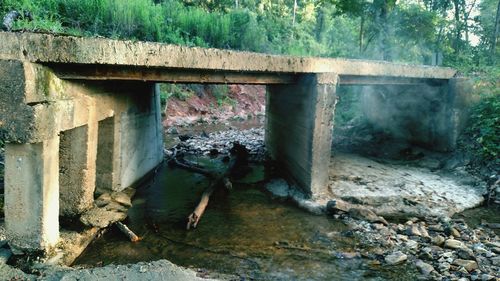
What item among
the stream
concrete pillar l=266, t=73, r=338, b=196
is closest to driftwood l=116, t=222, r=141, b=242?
the stream

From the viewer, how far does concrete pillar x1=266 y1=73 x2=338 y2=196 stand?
25.3 feet

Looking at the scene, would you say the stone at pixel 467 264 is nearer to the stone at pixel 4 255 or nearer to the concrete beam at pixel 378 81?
the concrete beam at pixel 378 81

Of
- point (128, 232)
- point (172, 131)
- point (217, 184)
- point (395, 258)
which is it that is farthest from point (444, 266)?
point (172, 131)

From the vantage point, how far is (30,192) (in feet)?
15.2

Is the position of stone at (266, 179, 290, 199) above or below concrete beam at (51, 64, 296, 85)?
below

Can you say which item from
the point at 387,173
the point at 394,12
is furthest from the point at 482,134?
the point at 394,12

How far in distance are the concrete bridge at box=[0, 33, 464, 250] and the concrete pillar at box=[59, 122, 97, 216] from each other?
0.7 inches

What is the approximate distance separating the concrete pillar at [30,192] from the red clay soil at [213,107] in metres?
14.0

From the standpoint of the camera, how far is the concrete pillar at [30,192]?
4543 mm

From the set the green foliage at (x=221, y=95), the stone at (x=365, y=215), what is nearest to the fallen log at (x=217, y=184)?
the stone at (x=365, y=215)

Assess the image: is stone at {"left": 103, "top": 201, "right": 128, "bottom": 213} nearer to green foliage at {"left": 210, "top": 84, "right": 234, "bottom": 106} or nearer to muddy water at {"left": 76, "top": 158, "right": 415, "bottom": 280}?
muddy water at {"left": 76, "top": 158, "right": 415, "bottom": 280}

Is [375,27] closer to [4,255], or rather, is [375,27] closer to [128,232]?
[128,232]

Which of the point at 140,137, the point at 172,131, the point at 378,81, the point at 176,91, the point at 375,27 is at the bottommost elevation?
the point at 172,131

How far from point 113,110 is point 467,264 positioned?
707cm
